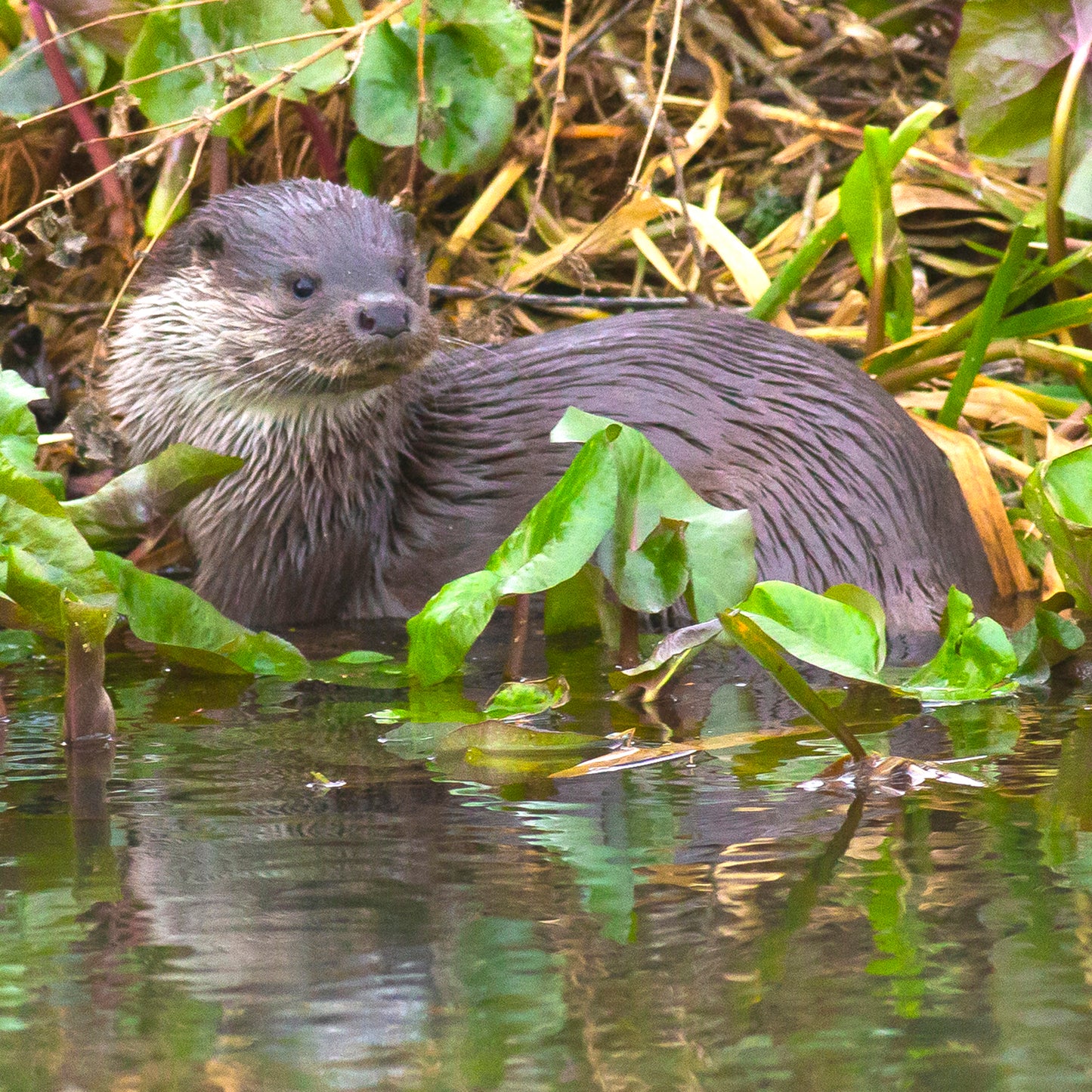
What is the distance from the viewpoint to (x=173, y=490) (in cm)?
194

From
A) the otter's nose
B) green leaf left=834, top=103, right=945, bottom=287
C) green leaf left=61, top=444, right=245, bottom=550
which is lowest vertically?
green leaf left=61, top=444, right=245, bottom=550

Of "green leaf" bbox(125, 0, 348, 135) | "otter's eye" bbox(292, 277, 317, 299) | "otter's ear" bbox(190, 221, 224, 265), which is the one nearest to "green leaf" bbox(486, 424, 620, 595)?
"otter's eye" bbox(292, 277, 317, 299)

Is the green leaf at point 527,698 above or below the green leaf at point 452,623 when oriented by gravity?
below

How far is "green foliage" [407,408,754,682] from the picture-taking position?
1.52 meters

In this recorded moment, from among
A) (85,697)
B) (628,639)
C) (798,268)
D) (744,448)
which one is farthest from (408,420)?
(85,697)

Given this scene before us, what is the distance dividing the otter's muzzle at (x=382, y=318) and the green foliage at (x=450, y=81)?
585 millimetres

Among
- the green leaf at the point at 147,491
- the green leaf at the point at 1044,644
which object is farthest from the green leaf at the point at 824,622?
the green leaf at the point at 147,491

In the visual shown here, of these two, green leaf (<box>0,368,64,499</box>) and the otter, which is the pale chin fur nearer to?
the otter

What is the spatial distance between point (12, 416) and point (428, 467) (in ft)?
2.59

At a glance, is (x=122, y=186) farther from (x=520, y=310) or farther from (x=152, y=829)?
(x=152, y=829)

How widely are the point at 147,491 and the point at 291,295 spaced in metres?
0.42

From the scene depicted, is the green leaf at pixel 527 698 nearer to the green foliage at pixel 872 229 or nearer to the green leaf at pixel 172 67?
the green foliage at pixel 872 229

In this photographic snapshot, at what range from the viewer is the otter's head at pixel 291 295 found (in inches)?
85.1

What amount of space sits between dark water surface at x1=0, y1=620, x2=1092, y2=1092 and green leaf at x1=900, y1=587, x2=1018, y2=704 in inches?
3.9
